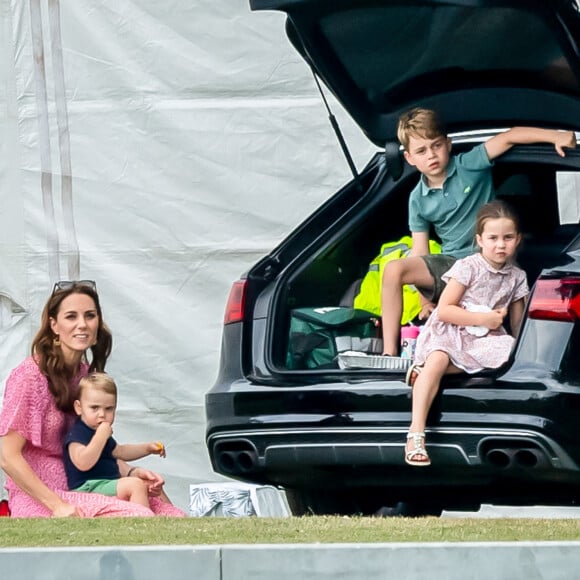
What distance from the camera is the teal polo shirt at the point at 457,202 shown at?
6898 millimetres

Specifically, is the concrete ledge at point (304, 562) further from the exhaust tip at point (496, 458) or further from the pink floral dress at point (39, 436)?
the pink floral dress at point (39, 436)

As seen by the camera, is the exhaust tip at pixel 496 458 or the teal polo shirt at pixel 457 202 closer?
the exhaust tip at pixel 496 458

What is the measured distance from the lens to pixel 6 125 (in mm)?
9375

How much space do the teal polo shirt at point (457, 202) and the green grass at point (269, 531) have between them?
4.49 feet

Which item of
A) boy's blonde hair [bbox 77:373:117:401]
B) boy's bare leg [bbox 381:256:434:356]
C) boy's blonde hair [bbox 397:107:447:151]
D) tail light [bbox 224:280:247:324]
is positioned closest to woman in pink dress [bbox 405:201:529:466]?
boy's bare leg [bbox 381:256:434:356]

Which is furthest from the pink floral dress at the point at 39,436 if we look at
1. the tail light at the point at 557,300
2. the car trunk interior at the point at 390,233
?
the tail light at the point at 557,300

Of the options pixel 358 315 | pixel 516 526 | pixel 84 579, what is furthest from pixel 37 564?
pixel 358 315

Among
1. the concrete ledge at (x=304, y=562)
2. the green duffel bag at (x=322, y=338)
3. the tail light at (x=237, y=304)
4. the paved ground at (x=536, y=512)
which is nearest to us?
the concrete ledge at (x=304, y=562)

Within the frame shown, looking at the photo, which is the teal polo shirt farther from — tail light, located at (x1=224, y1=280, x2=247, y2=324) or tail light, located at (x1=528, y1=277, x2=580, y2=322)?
tail light, located at (x1=528, y1=277, x2=580, y2=322)

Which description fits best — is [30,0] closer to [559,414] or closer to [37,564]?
[559,414]

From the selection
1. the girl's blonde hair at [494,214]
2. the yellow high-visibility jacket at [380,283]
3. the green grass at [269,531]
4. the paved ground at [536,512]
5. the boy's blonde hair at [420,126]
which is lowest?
the paved ground at [536,512]

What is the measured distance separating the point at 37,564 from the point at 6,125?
193 inches

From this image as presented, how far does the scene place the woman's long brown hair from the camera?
6.58m

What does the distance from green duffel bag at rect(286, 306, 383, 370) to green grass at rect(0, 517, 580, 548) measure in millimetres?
926
